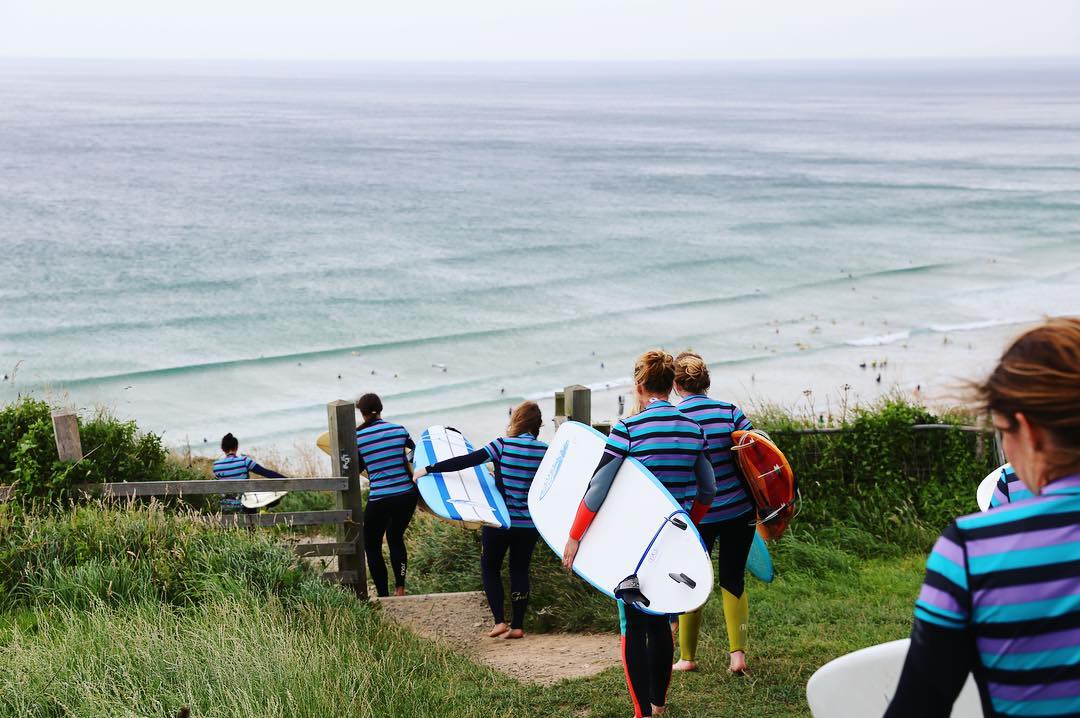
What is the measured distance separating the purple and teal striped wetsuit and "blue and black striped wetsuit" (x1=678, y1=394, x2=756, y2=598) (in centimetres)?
348

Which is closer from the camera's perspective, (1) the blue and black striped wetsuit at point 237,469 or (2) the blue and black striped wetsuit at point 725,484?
(2) the blue and black striped wetsuit at point 725,484

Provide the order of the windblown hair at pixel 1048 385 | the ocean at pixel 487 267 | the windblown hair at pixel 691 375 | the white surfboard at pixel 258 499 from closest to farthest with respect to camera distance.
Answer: the windblown hair at pixel 1048 385
the windblown hair at pixel 691 375
the white surfboard at pixel 258 499
the ocean at pixel 487 267

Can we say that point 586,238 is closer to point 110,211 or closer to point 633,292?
point 633,292

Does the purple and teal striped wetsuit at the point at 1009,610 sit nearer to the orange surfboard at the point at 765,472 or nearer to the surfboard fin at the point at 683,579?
the surfboard fin at the point at 683,579

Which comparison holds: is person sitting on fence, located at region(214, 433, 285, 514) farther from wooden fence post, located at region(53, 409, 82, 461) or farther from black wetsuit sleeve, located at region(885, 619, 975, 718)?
black wetsuit sleeve, located at region(885, 619, 975, 718)

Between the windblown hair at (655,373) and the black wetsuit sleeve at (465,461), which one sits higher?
the windblown hair at (655,373)

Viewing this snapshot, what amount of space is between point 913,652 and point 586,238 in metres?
47.0

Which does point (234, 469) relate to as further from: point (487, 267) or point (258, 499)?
point (487, 267)

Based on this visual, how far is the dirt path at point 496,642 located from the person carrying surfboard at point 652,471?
112 centimetres

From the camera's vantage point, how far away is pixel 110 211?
5444cm

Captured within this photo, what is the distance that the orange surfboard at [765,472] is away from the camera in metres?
5.26

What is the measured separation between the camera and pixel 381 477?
8141 millimetres

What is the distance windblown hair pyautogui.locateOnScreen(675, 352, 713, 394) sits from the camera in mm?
5504

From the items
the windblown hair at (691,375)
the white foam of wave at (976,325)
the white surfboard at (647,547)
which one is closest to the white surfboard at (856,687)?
the white surfboard at (647,547)
